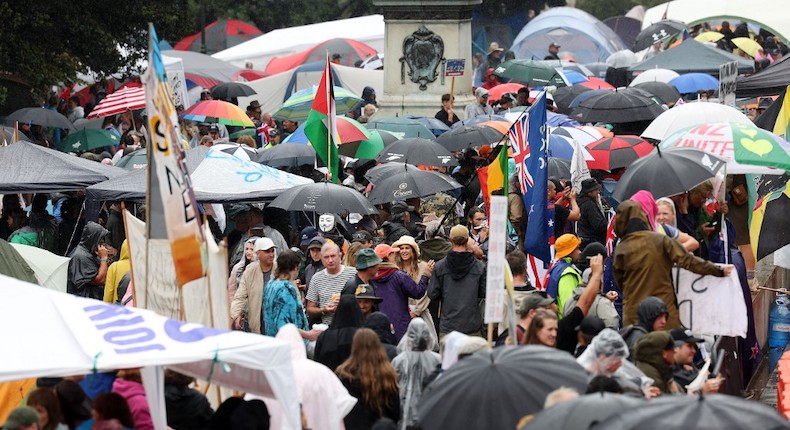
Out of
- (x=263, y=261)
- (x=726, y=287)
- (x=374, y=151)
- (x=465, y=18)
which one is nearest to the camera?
(x=726, y=287)

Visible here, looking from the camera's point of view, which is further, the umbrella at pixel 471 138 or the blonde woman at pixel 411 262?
the umbrella at pixel 471 138

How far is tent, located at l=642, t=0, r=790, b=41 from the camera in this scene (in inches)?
1578

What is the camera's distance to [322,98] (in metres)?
18.1

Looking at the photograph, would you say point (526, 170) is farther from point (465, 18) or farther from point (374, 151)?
point (465, 18)

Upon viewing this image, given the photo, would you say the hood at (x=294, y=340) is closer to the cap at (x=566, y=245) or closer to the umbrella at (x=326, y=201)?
the cap at (x=566, y=245)

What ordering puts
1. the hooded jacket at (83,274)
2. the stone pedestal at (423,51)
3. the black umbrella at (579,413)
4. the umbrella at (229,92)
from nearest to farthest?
1. the black umbrella at (579,413)
2. the hooded jacket at (83,274)
3. the stone pedestal at (423,51)
4. the umbrella at (229,92)

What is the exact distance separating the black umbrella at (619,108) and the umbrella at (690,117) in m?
2.99

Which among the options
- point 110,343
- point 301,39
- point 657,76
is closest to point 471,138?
point 657,76

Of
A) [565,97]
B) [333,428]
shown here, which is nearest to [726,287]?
[333,428]

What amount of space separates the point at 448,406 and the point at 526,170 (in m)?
Result: 6.15

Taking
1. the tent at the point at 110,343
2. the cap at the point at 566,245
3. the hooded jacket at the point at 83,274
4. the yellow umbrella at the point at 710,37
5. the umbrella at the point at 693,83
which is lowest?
the hooded jacket at the point at 83,274

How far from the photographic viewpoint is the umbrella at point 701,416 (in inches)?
265

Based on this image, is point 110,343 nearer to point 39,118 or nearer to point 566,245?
point 566,245

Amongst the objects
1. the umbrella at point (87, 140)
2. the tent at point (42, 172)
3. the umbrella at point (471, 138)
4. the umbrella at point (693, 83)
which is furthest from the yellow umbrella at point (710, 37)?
the tent at point (42, 172)
